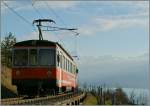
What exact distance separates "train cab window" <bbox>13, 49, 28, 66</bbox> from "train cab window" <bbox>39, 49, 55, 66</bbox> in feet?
1.75

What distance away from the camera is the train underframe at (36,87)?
47.2ft

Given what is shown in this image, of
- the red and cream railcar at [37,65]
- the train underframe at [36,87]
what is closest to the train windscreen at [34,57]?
the red and cream railcar at [37,65]

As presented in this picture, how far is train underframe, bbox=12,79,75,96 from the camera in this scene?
14.4 metres

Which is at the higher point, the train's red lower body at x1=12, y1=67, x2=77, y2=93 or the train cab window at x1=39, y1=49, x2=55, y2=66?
the train cab window at x1=39, y1=49, x2=55, y2=66

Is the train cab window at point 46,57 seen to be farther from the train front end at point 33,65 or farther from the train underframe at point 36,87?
the train underframe at point 36,87

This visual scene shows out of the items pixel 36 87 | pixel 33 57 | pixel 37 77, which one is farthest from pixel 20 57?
pixel 36 87

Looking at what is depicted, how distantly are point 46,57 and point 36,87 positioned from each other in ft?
3.94

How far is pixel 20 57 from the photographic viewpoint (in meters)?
14.6

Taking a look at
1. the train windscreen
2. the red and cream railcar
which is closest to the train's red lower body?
the red and cream railcar

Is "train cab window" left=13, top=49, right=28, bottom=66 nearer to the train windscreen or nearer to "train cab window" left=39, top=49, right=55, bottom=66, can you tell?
the train windscreen

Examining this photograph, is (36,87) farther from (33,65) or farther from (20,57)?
(20,57)

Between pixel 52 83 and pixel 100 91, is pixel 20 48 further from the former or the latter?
pixel 100 91

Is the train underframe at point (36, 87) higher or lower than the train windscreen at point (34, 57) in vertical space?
lower

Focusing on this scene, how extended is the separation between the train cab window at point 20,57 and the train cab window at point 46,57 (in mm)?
533
